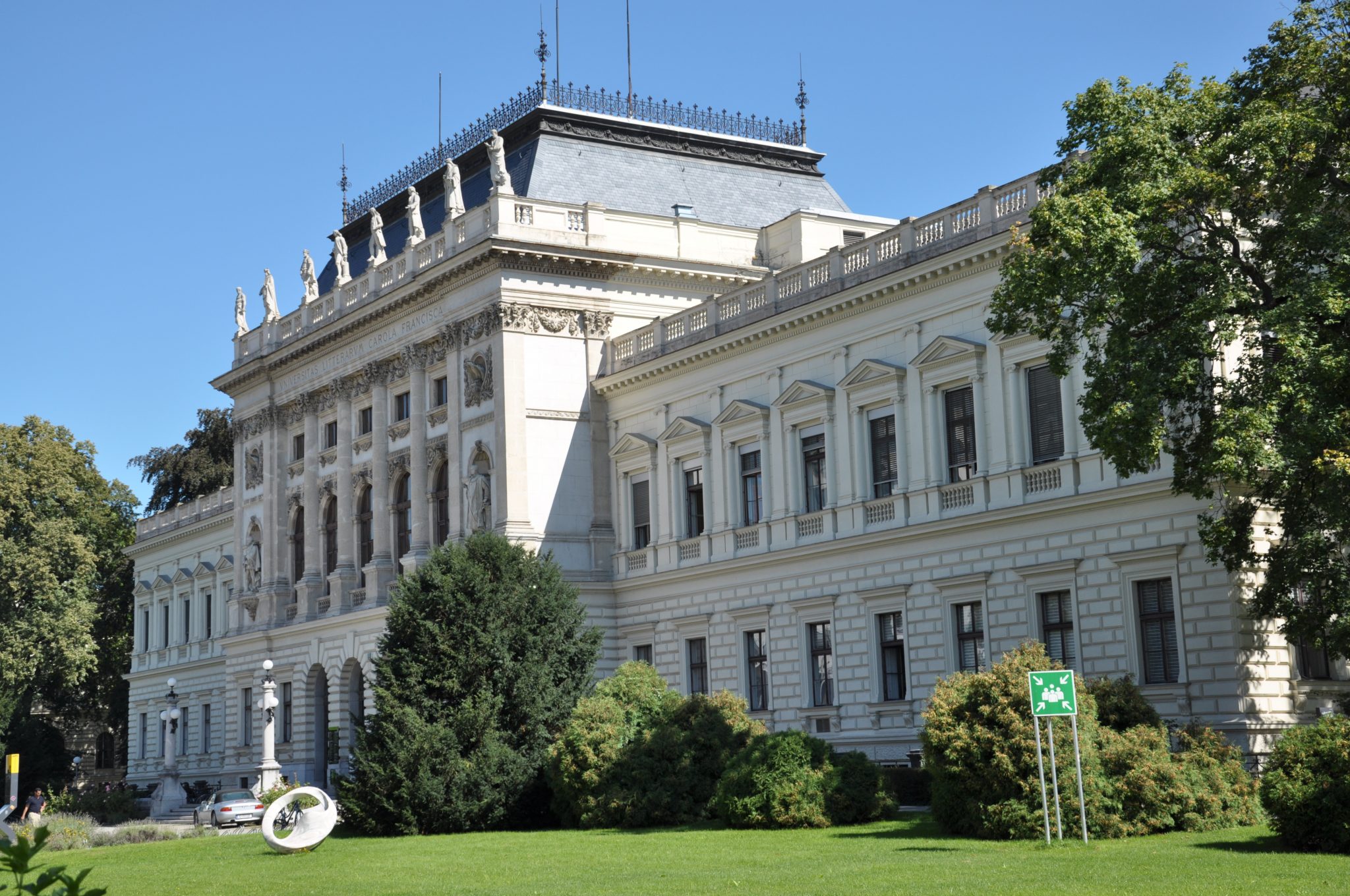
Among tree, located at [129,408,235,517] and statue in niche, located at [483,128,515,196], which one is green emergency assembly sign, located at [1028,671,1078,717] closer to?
statue in niche, located at [483,128,515,196]

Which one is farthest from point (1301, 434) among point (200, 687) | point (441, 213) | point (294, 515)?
point (200, 687)

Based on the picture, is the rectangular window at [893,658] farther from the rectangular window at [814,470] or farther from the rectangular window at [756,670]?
the rectangular window at [756,670]

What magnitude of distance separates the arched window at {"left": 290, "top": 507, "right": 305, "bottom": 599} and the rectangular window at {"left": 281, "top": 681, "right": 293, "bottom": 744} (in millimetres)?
3646

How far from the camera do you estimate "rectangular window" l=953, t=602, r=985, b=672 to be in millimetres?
35719

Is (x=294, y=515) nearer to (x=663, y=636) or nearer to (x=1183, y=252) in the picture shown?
(x=663, y=636)

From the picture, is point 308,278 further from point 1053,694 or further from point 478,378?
point 1053,694

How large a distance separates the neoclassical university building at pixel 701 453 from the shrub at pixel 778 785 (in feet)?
21.8

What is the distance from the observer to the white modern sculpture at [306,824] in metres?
30.1

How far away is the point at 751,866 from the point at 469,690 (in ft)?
49.5

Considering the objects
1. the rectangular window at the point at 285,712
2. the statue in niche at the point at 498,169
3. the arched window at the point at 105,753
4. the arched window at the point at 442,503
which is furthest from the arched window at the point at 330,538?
the arched window at the point at 105,753

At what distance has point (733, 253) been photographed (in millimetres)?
50281

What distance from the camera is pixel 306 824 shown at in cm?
3030

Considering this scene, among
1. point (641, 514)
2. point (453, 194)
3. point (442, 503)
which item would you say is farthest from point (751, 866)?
point (453, 194)

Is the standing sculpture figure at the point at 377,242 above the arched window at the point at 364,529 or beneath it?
above
